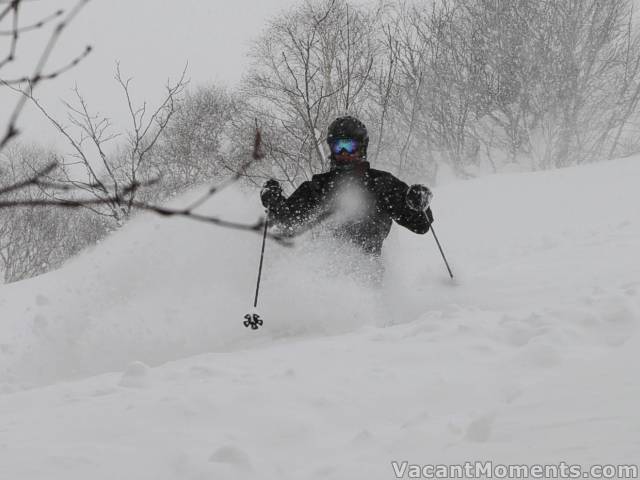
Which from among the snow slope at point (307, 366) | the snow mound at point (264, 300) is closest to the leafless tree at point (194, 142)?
the snow mound at point (264, 300)

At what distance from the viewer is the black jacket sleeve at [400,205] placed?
15.5 feet

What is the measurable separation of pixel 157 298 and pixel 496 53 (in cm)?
1867

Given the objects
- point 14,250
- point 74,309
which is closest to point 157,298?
point 74,309

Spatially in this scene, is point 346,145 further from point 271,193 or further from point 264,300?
Answer: point 264,300

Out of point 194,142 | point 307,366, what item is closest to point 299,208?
point 307,366

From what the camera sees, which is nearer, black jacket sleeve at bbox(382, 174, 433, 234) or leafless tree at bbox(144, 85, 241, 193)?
black jacket sleeve at bbox(382, 174, 433, 234)

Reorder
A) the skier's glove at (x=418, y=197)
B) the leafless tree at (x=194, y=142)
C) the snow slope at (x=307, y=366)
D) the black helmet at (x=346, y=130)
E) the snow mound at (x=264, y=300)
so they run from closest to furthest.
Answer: the snow slope at (x=307, y=366) < the snow mound at (x=264, y=300) < the skier's glove at (x=418, y=197) < the black helmet at (x=346, y=130) < the leafless tree at (x=194, y=142)

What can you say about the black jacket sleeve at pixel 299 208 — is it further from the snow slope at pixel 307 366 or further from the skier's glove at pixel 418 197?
the skier's glove at pixel 418 197

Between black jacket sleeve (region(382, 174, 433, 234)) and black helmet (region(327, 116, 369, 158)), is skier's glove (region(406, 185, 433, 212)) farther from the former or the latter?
black helmet (region(327, 116, 369, 158))

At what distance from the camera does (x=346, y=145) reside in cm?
471

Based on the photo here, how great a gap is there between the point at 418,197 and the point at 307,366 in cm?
204

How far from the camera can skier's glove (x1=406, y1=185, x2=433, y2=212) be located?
173 inches

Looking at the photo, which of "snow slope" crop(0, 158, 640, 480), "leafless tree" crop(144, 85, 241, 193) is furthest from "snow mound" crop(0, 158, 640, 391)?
"leafless tree" crop(144, 85, 241, 193)

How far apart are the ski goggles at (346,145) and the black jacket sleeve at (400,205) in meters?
0.34
